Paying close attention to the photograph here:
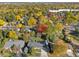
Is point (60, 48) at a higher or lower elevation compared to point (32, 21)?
lower

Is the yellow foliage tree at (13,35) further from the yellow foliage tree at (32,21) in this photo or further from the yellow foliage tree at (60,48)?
the yellow foliage tree at (60,48)

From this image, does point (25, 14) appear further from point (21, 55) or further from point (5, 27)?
point (21, 55)

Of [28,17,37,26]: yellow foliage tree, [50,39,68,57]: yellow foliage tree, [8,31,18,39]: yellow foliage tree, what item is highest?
[28,17,37,26]: yellow foliage tree

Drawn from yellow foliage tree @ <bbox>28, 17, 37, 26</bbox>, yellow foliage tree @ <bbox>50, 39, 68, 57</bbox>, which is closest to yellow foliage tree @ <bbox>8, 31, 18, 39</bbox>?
yellow foliage tree @ <bbox>28, 17, 37, 26</bbox>

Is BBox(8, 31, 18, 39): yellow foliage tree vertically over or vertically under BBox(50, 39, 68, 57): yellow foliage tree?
over

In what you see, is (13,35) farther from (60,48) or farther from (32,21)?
(60,48)

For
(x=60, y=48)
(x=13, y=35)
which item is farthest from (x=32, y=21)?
(x=60, y=48)

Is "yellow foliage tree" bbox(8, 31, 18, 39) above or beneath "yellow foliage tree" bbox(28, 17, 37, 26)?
beneath

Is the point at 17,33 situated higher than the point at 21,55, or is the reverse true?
the point at 17,33

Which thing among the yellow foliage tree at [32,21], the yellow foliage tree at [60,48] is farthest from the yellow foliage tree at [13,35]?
the yellow foliage tree at [60,48]

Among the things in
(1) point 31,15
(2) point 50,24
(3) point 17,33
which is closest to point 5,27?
(3) point 17,33

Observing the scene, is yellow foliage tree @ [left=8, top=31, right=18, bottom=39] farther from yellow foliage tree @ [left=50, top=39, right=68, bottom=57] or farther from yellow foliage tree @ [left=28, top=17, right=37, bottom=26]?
yellow foliage tree @ [left=50, top=39, right=68, bottom=57]
